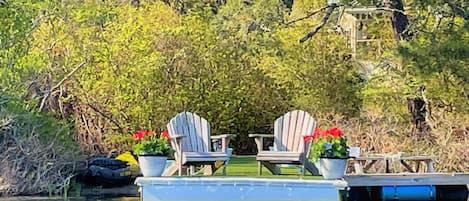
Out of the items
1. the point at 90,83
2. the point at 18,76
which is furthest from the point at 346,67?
the point at 18,76

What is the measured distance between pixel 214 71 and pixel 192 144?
375 centimetres

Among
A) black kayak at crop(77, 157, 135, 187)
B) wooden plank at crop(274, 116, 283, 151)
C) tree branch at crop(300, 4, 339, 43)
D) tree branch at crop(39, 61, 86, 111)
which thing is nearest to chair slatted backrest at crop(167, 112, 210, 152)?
wooden plank at crop(274, 116, 283, 151)

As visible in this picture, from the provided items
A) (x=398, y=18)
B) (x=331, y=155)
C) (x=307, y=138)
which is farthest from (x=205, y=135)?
(x=398, y=18)

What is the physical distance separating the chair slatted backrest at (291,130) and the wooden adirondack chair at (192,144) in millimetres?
567

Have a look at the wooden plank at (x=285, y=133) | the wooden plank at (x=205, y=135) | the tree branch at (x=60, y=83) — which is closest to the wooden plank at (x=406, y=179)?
the wooden plank at (x=285, y=133)

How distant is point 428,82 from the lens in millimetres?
11023

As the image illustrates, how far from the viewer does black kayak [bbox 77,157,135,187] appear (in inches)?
421

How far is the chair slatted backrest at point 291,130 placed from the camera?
8.96m

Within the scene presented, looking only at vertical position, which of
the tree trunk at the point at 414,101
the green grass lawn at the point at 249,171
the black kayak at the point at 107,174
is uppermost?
the tree trunk at the point at 414,101

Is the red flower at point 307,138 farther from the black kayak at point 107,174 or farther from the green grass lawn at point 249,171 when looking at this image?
the black kayak at point 107,174

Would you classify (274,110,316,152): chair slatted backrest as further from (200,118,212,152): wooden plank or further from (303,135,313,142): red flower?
(200,118,212,152): wooden plank

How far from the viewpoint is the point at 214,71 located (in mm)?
12633

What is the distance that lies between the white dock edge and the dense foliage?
3.76 metres

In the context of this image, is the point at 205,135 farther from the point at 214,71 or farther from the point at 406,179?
the point at 214,71
